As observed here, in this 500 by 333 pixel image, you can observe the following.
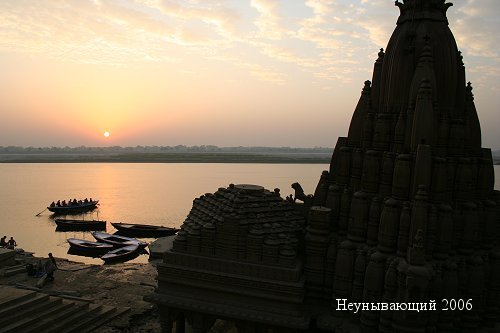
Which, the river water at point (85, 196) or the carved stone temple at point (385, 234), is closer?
the carved stone temple at point (385, 234)

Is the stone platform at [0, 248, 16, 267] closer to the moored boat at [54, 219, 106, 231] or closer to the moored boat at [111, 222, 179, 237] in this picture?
the moored boat at [111, 222, 179, 237]

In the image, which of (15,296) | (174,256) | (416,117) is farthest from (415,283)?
(15,296)

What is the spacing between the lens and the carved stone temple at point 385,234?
10898 millimetres

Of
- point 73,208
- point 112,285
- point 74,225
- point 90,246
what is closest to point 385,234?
point 112,285

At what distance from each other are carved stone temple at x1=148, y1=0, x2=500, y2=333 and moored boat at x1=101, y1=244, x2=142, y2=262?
1685cm

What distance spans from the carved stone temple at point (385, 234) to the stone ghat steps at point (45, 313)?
4.51 metres

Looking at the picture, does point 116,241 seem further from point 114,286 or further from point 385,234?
point 385,234

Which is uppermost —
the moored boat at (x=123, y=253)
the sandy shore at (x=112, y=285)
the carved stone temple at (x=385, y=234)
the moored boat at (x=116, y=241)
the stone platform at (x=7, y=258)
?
the carved stone temple at (x=385, y=234)

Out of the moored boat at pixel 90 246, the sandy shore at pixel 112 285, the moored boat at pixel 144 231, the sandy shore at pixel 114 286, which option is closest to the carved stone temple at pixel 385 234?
the sandy shore at pixel 114 286

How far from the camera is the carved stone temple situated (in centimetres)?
1090

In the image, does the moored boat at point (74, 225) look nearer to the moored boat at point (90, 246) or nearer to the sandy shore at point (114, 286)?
the moored boat at point (90, 246)

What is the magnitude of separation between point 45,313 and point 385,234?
1275 centimetres

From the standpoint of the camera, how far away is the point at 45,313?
1464 cm

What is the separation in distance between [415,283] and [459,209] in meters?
Answer: 3.09
